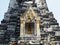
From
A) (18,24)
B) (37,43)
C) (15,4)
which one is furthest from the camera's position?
(15,4)

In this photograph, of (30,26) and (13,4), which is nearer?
(30,26)

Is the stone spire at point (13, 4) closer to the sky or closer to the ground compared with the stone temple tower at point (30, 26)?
closer to the sky

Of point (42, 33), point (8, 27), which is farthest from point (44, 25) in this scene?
point (8, 27)

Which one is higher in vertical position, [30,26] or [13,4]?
[13,4]

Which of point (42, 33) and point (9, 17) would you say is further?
point (9, 17)

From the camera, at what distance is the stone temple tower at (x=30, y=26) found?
2550 cm

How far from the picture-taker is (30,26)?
2609 centimetres

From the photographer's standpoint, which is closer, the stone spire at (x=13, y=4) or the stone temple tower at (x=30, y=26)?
the stone temple tower at (x=30, y=26)

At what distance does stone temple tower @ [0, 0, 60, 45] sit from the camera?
83.7ft

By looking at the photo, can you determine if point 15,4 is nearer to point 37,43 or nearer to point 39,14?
point 39,14

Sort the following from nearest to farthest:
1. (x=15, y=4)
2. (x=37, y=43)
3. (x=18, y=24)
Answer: (x=37, y=43)
(x=18, y=24)
(x=15, y=4)

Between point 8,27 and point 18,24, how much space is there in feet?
2.53

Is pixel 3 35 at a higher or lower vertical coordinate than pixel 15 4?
lower

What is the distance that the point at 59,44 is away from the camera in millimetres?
26141
